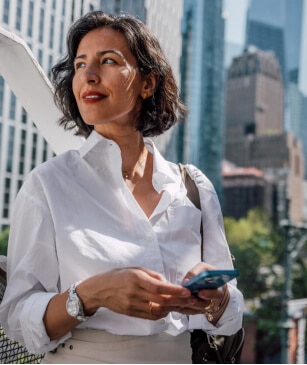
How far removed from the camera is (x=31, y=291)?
719 millimetres

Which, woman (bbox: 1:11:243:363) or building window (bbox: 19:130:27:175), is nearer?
woman (bbox: 1:11:243:363)

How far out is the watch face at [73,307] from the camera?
0.68 meters

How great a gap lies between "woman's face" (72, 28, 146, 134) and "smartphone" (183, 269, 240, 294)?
0.28 m

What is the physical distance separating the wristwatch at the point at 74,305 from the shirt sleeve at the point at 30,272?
3cm

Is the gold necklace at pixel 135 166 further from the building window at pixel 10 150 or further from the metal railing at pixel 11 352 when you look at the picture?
the building window at pixel 10 150

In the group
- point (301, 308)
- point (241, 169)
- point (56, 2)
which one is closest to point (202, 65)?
point (241, 169)

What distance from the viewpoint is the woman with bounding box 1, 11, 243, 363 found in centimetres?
69

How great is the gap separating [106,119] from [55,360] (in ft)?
1.06

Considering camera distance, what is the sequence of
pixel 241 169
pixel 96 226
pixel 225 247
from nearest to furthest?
pixel 96 226 → pixel 225 247 → pixel 241 169

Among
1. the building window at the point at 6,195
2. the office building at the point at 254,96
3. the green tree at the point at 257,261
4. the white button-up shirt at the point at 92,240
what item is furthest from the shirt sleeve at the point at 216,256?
the office building at the point at 254,96

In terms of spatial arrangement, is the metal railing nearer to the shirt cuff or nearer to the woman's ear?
the shirt cuff

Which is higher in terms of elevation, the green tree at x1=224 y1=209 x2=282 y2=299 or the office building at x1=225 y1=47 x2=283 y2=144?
the office building at x1=225 y1=47 x2=283 y2=144

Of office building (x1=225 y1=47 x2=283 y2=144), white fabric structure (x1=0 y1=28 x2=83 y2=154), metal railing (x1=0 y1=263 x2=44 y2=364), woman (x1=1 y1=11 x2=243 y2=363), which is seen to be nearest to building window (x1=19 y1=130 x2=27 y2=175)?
white fabric structure (x1=0 y1=28 x2=83 y2=154)

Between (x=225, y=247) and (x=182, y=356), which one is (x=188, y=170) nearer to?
(x=225, y=247)
